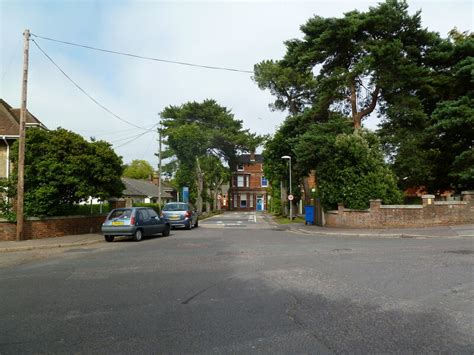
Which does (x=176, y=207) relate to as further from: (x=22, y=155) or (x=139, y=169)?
(x=139, y=169)

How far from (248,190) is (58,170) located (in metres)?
64.9

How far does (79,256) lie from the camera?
1329 centimetres

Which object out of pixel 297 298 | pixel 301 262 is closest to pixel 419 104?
pixel 301 262

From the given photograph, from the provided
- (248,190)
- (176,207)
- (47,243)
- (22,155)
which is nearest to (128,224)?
(47,243)

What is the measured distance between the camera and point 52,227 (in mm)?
19484

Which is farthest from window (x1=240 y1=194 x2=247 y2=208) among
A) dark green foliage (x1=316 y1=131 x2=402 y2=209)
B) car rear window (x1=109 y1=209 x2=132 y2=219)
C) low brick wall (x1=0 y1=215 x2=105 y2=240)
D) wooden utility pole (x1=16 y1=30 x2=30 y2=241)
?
wooden utility pole (x1=16 y1=30 x2=30 y2=241)

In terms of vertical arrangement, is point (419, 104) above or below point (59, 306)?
above

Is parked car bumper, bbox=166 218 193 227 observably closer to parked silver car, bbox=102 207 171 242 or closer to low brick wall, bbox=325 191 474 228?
parked silver car, bbox=102 207 171 242

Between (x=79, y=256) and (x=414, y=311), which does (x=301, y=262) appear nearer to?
(x=414, y=311)

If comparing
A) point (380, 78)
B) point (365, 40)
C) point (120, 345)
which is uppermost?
point (365, 40)

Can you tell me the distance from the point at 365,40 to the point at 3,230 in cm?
2205

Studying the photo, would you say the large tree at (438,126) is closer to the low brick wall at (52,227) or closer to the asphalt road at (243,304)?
the asphalt road at (243,304)

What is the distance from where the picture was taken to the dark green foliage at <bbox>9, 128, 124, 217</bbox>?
736 inches

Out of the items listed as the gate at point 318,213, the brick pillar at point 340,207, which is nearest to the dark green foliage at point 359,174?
the brick pillar at point 340,207
